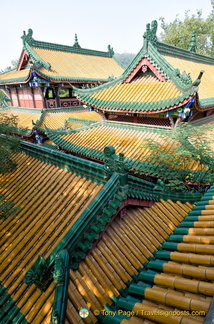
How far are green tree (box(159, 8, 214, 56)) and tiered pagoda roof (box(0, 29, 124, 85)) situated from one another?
1338cm

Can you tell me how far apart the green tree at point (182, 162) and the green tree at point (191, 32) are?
2739 centimetres

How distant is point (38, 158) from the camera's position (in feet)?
20.5

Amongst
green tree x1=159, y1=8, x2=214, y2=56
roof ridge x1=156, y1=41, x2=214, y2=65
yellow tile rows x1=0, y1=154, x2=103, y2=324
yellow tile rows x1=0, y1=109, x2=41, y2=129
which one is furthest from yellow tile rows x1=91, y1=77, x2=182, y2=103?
green tree x1=159, y1=8, x2=214, y2=56

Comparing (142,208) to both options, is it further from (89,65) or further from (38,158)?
(89,65)

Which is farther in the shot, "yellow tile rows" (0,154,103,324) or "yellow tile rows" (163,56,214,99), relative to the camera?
"yellow tile rows" (163,56,214,99)

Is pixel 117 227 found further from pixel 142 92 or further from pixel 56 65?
pixel 56 65

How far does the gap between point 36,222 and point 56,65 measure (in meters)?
15.9

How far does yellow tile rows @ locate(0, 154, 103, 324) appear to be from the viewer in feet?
10.5

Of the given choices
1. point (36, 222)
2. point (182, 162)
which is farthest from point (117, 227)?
point (182, 162)

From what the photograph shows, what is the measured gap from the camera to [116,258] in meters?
3.85

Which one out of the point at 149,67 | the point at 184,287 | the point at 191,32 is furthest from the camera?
Answer: the point at 191,32

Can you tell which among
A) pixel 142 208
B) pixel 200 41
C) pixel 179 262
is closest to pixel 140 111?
pixel 142 208

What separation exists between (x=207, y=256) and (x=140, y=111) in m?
7.05

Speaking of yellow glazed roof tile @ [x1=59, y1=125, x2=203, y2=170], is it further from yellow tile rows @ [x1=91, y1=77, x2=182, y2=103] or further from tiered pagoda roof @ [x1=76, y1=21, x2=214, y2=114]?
yellow tile rows @ [x1=91, y1=77, x2=182, y2=103]
